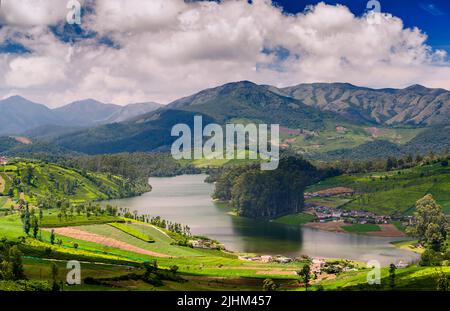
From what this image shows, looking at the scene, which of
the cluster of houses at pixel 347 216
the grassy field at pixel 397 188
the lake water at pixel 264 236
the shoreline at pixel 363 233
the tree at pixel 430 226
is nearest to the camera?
the lake water at pixel 264 236

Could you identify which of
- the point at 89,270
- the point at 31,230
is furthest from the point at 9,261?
the point at 31,230

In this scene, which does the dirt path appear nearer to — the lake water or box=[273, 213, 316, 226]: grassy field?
the lake water

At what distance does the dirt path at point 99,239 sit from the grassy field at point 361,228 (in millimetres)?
47984

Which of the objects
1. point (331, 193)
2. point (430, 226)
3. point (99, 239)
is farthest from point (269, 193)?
point (99, 239)

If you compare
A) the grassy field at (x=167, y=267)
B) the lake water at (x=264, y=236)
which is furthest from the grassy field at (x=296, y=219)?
the grassy field at (x=167, y=267)

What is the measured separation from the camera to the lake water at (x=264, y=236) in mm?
85375

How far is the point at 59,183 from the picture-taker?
6344 inches

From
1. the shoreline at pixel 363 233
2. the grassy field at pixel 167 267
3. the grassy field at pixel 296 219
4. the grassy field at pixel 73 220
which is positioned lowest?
the grassy field at pixel 167 267

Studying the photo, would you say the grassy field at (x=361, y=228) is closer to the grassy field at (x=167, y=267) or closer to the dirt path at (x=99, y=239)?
the grassy field at (x=167, y=267)

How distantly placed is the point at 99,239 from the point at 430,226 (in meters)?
55.7

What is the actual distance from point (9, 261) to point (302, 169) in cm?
11859

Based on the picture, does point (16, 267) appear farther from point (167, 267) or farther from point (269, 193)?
point (269, 193)

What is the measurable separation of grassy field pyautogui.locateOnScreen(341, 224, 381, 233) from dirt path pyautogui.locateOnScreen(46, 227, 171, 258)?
4798cm
